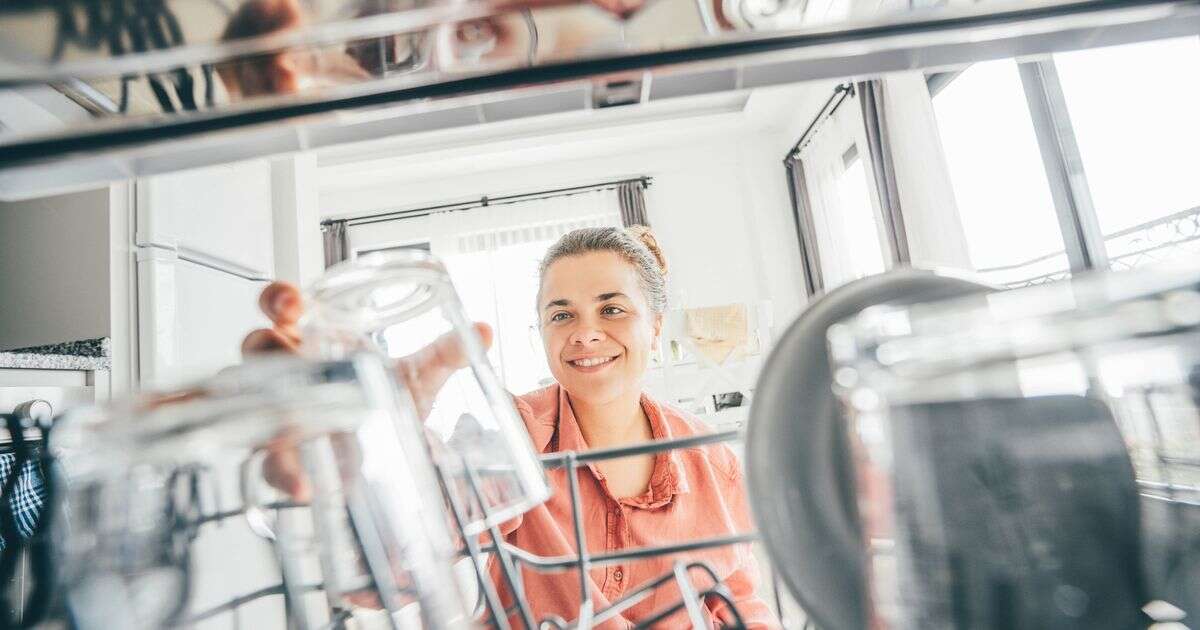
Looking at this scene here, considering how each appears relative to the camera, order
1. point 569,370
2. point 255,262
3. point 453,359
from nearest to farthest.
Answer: point 453,359 → point 569,370 → point 255,262

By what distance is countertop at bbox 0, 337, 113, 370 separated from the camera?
2.90 feet

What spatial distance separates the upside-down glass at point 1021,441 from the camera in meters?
0.15

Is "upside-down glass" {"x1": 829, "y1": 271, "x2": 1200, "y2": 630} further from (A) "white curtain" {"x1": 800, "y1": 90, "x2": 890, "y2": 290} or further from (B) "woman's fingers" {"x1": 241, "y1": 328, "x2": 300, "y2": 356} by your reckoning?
(A) "white curtain" {"x1": 800, "y1": 90, "x2": 890, "y2": 290}

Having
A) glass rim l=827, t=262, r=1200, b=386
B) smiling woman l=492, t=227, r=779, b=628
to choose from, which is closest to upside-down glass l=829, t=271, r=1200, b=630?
glass rim l=827, t=262, r=1200, b=386

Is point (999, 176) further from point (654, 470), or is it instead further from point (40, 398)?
point (40, 398)

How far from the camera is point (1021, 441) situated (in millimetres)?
156

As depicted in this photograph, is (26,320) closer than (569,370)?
No

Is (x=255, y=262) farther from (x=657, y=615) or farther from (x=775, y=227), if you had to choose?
(x=775, y=227)

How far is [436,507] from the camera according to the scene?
20 cm

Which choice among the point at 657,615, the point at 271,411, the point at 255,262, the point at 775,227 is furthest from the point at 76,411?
the point at 775,227

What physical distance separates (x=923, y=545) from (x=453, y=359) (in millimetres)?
182

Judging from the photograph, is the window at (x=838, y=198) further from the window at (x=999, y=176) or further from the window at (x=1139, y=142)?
the window at (x=1139, y=142)

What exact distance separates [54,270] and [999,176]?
3.06 metres

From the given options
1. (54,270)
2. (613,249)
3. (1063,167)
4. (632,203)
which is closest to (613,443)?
(613,249)
